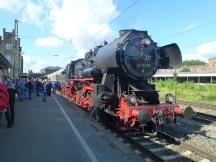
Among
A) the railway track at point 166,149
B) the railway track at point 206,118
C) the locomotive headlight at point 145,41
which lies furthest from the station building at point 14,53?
the railway track at point 166,149

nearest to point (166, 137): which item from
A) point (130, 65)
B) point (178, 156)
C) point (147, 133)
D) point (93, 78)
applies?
point (147, 133)

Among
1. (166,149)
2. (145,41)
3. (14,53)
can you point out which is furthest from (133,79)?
(14,53)

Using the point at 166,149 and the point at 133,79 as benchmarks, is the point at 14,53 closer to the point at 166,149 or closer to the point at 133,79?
the point at 133,79

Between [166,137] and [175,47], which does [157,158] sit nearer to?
[166,137]

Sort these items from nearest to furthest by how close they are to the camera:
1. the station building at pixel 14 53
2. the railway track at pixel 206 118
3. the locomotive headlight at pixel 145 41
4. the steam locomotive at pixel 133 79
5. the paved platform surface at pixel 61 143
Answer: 1. the paved platform surface at pixel 61 143
2. the steam locomotive at pixel 133 79
3. the locomotive headlight at pixel 145 41
4. the railway track at pixel 206 118
5. the station building at pixel 14 53

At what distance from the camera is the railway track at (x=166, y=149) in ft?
28.5

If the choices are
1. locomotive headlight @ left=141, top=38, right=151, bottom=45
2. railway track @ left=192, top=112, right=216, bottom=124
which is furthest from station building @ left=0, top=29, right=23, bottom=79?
locomotive headlight @ left=141, top=38, right=151, bottom=45

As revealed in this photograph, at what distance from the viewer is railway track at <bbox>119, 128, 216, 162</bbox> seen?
28.5 ft

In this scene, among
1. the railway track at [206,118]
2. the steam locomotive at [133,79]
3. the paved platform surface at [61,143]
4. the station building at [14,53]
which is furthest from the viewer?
the station building at [14,53]

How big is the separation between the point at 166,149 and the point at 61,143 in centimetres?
294

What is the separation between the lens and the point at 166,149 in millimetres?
9617

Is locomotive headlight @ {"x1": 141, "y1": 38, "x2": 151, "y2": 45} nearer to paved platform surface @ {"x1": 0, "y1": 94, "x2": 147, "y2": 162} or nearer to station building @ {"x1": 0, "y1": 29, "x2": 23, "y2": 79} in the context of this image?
paved platform surface @ {"x1": 0, "y1": 94, "x2": 147, "y2": 162}

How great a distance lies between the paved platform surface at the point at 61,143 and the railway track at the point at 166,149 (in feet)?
0.96

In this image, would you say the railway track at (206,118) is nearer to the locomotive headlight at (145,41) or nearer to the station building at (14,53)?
the locomotive headlight at (145,41)
